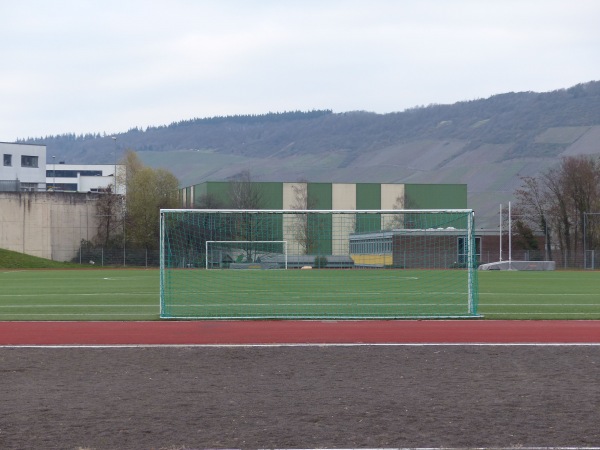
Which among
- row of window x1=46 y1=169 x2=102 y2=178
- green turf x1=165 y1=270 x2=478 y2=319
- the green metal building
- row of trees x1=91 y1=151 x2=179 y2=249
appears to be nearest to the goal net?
green turf x1=165 y1=270 x2=478 y2=319

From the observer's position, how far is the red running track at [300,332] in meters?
15.5

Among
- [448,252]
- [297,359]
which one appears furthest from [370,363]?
[448,252]

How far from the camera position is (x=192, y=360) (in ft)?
42.8

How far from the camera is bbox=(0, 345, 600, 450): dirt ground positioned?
7.97 metres

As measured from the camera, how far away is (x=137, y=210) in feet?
289

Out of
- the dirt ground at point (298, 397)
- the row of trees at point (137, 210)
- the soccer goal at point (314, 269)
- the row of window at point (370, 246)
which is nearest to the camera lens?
the dirt ground at point (298, 397)

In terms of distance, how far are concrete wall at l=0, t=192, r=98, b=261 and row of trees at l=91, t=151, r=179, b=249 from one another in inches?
112

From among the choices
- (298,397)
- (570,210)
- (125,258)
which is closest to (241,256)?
(125,258)

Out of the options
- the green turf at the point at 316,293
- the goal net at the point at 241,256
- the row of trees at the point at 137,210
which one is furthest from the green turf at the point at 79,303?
the row of trees at the point at 137,210

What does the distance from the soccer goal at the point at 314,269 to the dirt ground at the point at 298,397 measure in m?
7.02

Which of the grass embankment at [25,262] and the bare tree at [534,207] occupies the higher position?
the bare tree at [534,207]

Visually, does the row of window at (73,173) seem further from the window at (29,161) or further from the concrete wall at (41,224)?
the concrete wall at (41,224)

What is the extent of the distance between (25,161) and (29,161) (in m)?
0.64

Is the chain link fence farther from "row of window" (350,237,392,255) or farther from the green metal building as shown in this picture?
"row of window" (350,237,392,255)
